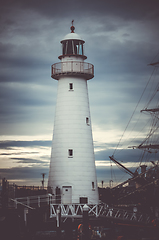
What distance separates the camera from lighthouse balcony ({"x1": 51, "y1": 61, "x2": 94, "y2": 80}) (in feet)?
178

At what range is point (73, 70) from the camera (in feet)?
178

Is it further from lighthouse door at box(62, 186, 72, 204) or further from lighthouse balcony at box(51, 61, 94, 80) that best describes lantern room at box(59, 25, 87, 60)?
lighthouse door at box(62, 186, 72, 204)

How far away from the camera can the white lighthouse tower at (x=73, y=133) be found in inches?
2048

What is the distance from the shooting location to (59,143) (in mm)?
53281

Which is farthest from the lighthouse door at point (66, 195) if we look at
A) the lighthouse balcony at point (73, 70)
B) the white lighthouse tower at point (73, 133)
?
the lighthouse balcony at point (73, 70)

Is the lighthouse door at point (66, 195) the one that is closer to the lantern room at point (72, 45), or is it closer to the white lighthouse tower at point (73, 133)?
the white lighthouse tower at point (73, 133)

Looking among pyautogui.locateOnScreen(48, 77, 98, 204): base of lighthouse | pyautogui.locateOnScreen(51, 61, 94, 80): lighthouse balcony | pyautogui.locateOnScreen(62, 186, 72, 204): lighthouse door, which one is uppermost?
pyautogui.locateOnScreen(51, 61, 94, 80): lighthouse balcony

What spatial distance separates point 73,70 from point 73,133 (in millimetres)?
7098

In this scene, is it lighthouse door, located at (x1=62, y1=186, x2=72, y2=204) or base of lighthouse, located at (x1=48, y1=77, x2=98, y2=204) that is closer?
lighthouse door, located at (x1=62, y1=186, x2=72, y2=204)

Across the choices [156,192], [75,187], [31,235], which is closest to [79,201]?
[75,187]

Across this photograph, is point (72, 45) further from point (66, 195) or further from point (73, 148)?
point (66, 195)

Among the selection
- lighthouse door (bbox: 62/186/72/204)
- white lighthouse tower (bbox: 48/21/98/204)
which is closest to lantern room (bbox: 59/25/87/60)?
white lighthouse tower (bbox: 48/21/98/204)

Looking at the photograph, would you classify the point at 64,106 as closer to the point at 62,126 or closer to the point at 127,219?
the point at 62,126

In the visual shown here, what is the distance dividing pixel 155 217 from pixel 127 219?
21.0ft
